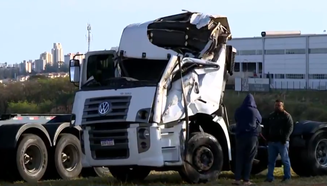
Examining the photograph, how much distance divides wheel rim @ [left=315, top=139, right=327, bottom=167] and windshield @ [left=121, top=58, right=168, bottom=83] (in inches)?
158

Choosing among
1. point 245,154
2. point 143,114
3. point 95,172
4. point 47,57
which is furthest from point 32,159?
point 47,57

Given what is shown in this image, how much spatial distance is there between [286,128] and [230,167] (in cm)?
145

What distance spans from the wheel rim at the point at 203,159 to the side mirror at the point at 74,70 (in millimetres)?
3051

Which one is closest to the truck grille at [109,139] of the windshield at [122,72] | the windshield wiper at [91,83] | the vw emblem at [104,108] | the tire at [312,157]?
the vw emblem at [104,108]

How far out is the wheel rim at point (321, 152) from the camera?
48.4ft

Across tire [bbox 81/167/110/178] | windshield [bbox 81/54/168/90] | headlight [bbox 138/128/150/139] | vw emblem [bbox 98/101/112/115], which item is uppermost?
windshield [bbox 81/54/168/90]

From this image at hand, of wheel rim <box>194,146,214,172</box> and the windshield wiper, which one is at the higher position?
the windshield wiper

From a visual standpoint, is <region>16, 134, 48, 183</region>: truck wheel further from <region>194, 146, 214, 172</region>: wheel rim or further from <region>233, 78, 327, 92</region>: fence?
<region>233, 78, 327, 92</region>: fence

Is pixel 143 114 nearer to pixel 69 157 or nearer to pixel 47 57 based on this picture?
pixel 69 157

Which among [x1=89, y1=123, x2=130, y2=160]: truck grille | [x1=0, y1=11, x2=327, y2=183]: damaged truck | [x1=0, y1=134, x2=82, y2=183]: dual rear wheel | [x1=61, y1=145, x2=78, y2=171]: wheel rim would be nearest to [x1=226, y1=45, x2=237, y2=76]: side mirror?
[x1=0, y1=11, x2=327, y2=183]: damaged truck

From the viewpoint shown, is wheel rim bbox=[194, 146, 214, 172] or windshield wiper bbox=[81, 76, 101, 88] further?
windshield wiper bbox=[81, 76, 101, 88]

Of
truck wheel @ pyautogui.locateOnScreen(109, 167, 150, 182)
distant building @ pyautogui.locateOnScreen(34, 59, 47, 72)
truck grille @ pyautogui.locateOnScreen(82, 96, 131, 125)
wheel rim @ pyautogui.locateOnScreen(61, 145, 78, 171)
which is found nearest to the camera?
truck grille @ pyautogui.locateOnScreen(82, 96, 131, 125)

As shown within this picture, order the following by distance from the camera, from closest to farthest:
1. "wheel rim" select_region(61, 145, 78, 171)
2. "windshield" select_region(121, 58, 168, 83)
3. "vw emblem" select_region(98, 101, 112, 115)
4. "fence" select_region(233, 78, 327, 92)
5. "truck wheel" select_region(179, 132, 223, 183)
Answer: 1. "vw emblem" select_region(98, 101, 112, 115)
2. "truck wheel" select_region(179, 132, 223, 183)
3. "windshield" select_region(121, 58, 168, 83)
4. "wheel rim" select_region(61, 145, 78, 171)
5. "fence" select_region(233, 78, 327, 92)

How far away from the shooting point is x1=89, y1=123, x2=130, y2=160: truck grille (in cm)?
1251
